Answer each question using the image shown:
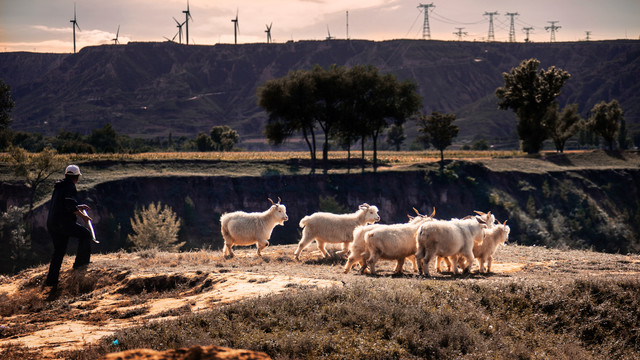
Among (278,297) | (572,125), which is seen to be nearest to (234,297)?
(278,297)

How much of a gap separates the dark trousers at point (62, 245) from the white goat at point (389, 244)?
7.89 m

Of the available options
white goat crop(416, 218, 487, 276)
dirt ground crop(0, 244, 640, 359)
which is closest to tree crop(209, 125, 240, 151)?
dirt ground crop(0, 244, 640, 359)

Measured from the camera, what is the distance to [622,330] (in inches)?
419

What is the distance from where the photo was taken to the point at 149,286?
41.0 ft

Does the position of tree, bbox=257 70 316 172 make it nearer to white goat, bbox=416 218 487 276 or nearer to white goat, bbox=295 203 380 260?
white goat, bbox=295 203 380 260

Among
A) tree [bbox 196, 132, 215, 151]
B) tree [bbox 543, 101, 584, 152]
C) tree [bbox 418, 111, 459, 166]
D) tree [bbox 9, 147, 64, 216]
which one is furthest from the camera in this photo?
tree [bbox 196, 132, 215, 151]

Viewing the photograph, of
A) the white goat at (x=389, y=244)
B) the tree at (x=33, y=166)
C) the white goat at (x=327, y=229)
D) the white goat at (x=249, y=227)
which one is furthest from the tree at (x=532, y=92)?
the white goat at (x=389, y=244)

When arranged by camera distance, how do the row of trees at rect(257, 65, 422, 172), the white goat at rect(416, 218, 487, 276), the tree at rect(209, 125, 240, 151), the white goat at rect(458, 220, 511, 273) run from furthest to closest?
the tree at rect(209, 125, 240, 151) < the row of trees at rect(257, 65, 422, 172) < the white goat at rect(458, 220, 511, 273) < the white goat at rect(416, 218, 487, 276)

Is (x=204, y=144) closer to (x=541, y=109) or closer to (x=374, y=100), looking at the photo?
(x=374, y=100)

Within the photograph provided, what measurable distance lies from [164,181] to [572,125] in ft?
213

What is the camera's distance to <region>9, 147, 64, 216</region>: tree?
169 feet

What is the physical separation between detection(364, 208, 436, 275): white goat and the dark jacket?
26.7ft

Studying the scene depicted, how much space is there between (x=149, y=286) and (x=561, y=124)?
83345 millimetres

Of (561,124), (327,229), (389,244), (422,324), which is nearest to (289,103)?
(327,229)
